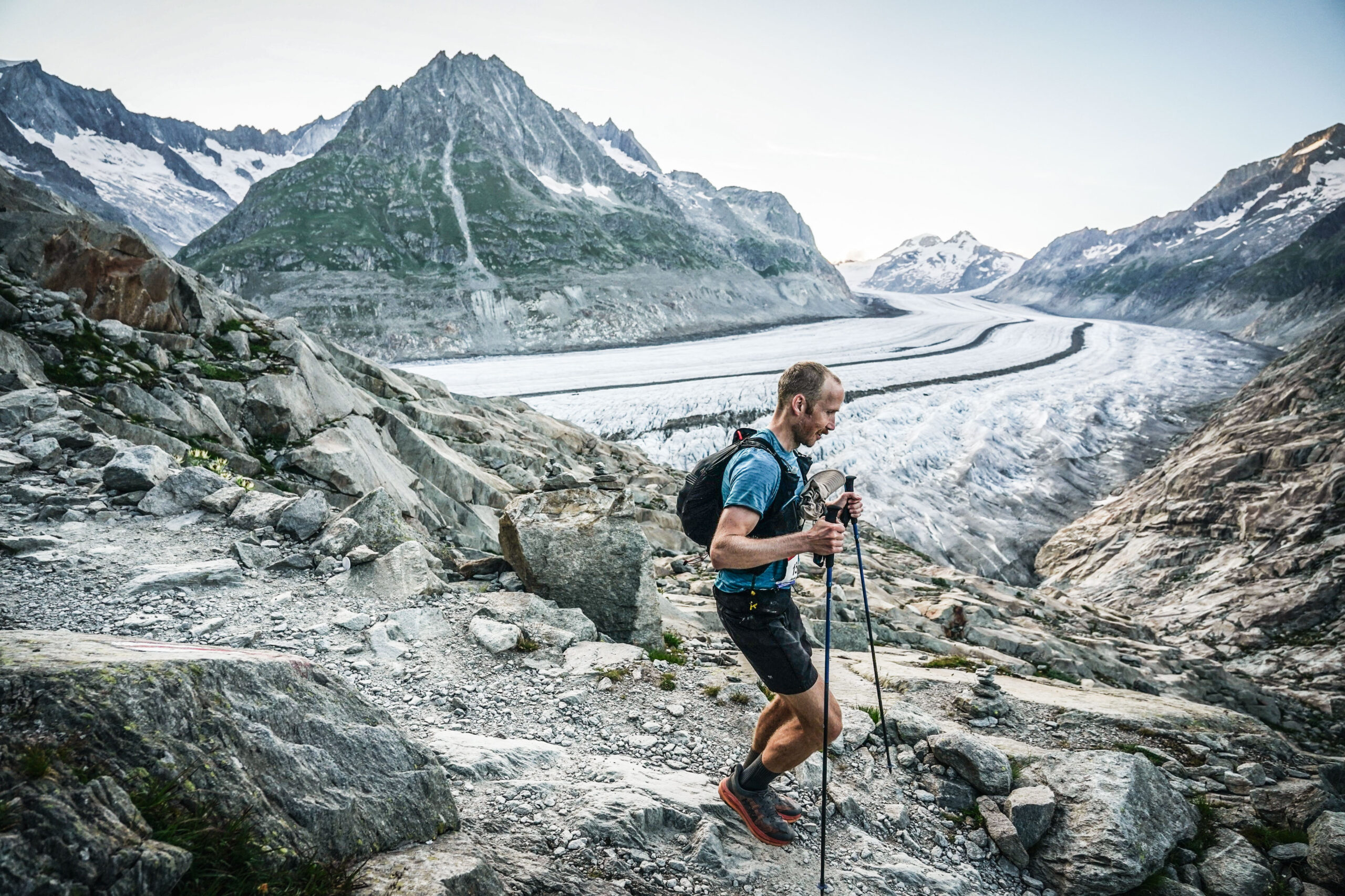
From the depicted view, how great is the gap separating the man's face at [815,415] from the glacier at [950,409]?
24078 millimetres

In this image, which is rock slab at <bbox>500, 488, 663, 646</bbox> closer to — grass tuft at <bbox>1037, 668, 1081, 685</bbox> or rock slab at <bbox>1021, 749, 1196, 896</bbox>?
rock slab at <bbox>1021, 749, 1196, 896</bbox>

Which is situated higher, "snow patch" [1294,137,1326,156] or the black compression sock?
"snow patch" [1294,137,1326,156]

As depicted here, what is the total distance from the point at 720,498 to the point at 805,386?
966 mm

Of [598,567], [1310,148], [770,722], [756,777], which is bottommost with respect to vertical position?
[756,777]

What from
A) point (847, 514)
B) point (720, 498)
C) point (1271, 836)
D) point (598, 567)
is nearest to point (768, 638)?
point (720, 498)

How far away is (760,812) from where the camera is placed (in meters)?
4.57

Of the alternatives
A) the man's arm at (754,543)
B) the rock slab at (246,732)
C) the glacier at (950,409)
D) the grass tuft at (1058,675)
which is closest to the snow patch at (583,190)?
the glacier at (950,409)

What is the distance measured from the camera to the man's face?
4.21 m

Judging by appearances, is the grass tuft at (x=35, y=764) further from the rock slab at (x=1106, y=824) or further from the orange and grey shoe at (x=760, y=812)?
the rock slab at (x=1106, y=824)

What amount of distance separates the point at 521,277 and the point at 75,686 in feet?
346

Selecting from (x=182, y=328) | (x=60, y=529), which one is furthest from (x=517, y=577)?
(x=182, y=328)

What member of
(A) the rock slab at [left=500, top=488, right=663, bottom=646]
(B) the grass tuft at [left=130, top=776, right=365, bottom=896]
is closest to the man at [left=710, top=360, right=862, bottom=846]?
(B) the grass tuft at [left=130, top=776, right=365, bottom=896]

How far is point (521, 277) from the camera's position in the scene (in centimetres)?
10156

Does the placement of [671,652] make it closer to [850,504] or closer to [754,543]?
[850,504]
